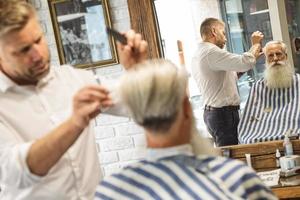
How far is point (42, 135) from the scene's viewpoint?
1.37m

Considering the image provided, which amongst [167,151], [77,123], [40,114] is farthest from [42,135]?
[167,151]

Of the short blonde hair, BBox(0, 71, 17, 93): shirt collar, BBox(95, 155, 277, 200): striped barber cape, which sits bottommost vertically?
BBox(95, 155, 277, 200): striped barber cape

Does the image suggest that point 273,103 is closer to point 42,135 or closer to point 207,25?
point 207,25

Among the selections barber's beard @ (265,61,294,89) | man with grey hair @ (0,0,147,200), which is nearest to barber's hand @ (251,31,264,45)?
barber's beard @ (265,61,294,89)

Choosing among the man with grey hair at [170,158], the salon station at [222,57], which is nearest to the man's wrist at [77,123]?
the man with grey hair at [170,158]

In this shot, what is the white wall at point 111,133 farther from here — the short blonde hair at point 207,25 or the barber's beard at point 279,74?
the barber's beard at point 279,74

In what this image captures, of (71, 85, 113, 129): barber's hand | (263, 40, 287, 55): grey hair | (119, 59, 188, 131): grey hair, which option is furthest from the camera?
(263, 40, 287, 55): grey hair

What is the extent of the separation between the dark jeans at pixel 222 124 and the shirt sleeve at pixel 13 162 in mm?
1135

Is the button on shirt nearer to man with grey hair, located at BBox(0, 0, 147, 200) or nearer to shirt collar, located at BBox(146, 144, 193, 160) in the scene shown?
man with grey hair, located at BBox(0, 0, 147, 200)

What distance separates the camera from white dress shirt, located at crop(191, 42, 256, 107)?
2.15 metres

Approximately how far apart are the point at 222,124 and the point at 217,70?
0.93 feet

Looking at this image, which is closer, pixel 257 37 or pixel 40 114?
pixel 40 114

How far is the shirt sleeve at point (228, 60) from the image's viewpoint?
7.03ft

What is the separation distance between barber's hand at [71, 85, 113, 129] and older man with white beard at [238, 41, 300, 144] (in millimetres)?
1246
